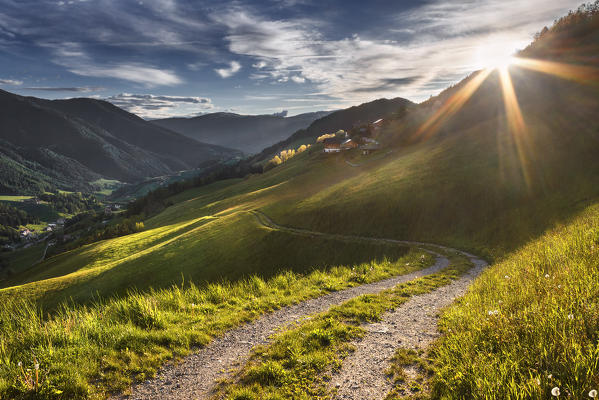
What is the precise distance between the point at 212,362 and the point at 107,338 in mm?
3469

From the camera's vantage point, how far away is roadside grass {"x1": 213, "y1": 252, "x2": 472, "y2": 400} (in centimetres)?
662

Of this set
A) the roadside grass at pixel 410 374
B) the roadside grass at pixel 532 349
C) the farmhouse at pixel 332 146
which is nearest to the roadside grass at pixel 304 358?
the roadside grass at pixel 410 374

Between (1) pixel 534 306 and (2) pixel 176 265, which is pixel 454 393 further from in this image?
(2) pixel 176 265

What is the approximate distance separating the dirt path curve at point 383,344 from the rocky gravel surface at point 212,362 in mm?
3230

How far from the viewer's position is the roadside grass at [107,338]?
20.9 feet

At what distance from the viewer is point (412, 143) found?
4294 inches

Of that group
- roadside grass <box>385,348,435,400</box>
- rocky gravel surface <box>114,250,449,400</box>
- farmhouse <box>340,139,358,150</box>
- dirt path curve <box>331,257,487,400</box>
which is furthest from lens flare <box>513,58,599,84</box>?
rocky gravel surface <box>114,250,449,400</box>

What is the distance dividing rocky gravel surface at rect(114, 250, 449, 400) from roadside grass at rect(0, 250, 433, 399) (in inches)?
15.5

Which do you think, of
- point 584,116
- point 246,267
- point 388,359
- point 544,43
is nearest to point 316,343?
point 388,359

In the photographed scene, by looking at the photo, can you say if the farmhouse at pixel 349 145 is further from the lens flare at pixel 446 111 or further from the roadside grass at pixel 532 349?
the roadside grass at pixel 532 349

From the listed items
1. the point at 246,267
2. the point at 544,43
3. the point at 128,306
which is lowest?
the point at 246,267

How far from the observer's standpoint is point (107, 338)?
329 inches

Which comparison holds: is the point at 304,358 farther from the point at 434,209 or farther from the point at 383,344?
the point at 434,209

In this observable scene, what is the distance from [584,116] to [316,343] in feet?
238
